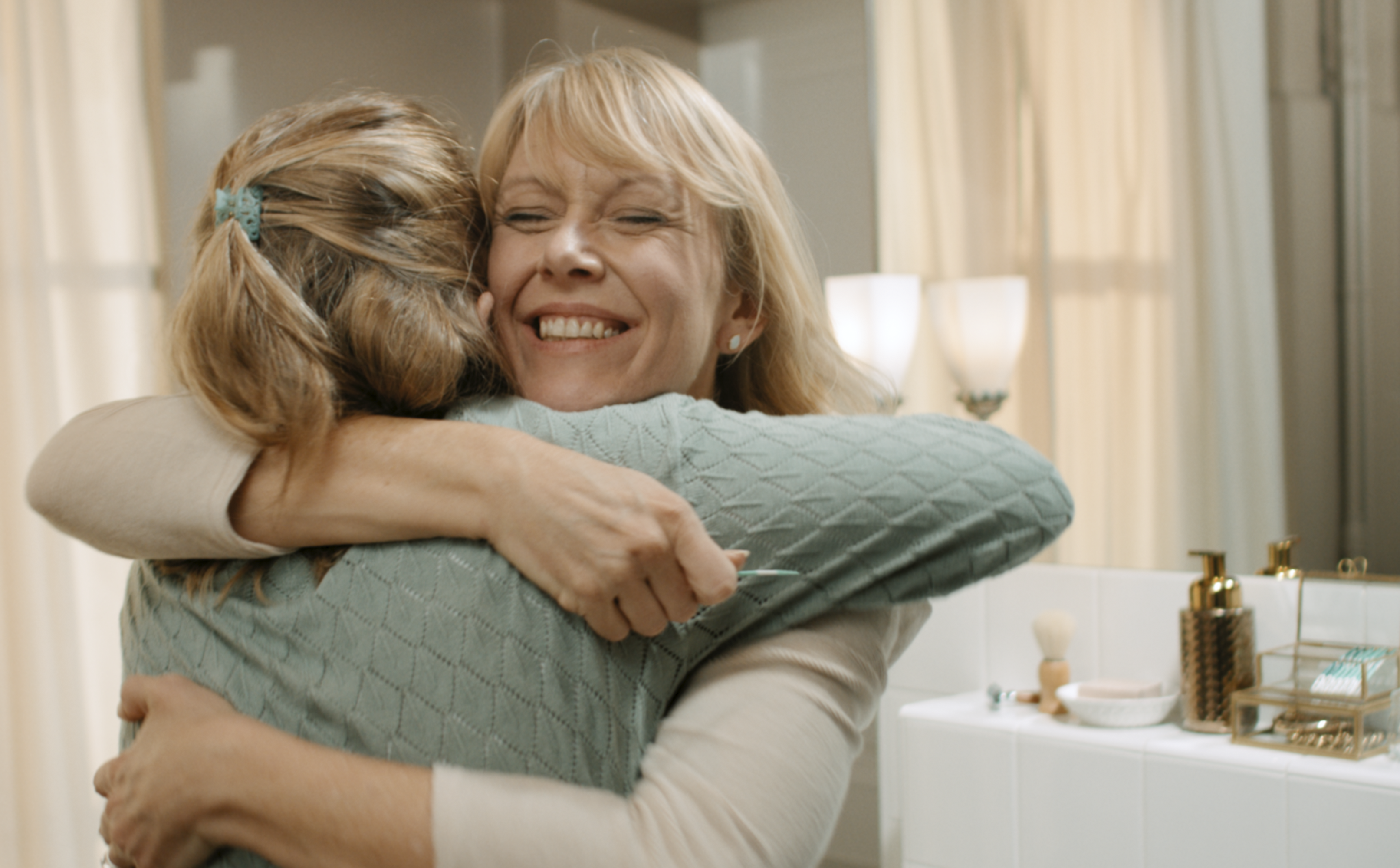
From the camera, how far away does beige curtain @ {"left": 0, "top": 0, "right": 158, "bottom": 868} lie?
1.69 m

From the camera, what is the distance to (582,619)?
0.55m

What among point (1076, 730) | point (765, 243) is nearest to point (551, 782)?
point (765, 243)

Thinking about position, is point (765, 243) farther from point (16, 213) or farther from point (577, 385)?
point (16, 213)

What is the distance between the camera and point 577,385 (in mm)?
730

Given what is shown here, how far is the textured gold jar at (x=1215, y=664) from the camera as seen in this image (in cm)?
126

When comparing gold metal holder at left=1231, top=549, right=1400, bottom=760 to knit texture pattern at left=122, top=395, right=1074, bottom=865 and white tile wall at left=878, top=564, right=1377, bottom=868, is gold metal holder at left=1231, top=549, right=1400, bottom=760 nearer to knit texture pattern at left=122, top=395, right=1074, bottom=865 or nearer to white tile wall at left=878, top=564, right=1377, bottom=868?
white tile wall at left=878, top=564, right=1377, bottom=868

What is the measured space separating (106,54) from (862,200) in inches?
49.6

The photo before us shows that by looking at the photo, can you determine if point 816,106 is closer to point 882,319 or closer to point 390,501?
point 882,319

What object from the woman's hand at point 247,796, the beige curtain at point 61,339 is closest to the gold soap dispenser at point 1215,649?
the woman's hand at point 247,796

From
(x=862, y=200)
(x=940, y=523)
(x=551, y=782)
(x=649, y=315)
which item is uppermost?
(x=862, y=200)

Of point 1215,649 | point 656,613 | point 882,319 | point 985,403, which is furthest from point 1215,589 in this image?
point 656,613

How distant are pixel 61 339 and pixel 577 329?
1.42 metres

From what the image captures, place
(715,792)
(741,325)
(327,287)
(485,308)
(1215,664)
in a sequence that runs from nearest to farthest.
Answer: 1. (715,792)
2. (327,287)
3. (485,308)
4. (741,325)
5. (1215,664)

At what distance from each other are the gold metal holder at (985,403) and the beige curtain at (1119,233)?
0.05m
